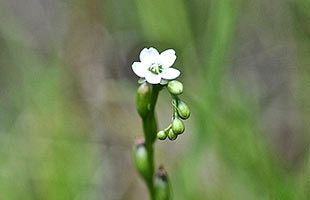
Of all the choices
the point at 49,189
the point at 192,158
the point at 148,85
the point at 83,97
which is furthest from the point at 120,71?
the point at 148,85

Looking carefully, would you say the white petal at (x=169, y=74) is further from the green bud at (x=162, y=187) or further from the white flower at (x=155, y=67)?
the green bud at (x=162, y=187)

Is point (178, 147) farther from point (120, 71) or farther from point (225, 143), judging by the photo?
point (225, 143)

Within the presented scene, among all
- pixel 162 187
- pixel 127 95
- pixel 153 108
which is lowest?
pixel 162 187

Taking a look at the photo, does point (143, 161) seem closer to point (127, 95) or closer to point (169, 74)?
point (169, 74)

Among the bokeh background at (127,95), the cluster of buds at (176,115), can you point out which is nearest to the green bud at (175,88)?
the cluster of buds at (176,115)

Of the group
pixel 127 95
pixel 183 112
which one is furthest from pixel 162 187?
pixel 127 95
